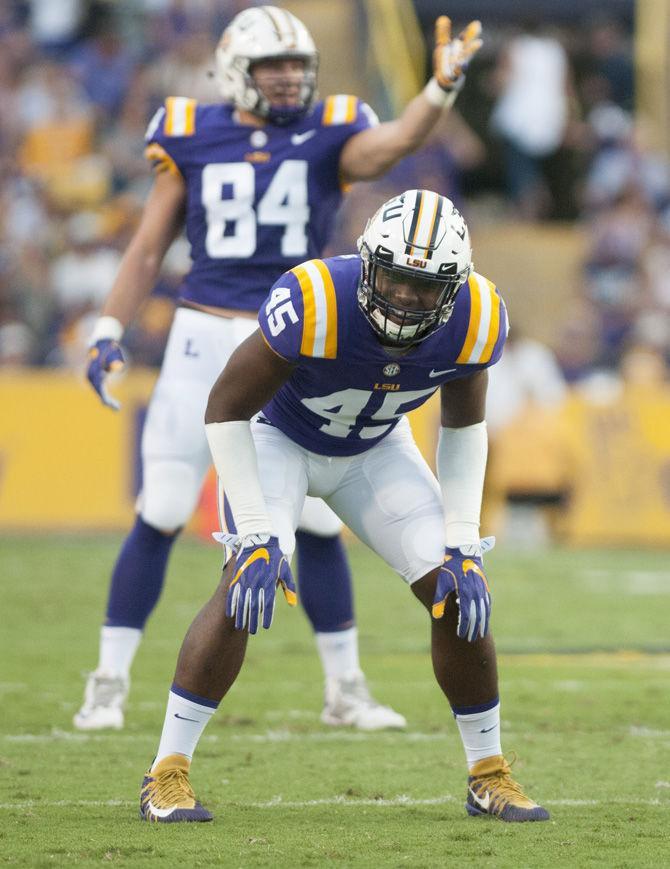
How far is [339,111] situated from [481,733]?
87.9 inches

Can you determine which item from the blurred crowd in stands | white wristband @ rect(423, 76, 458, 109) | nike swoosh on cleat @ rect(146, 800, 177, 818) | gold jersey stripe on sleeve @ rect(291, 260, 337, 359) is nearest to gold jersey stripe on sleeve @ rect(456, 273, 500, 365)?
gold jersey stripe on sleeve @ rect(291, 260, 337, 359)

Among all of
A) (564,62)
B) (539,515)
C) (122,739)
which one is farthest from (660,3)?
(122,739)

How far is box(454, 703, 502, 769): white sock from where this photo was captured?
12.4 feet

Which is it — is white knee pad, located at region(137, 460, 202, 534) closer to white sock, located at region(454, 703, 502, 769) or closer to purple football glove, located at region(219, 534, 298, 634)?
purple football glove, located at region(219, 534, 298, 634)

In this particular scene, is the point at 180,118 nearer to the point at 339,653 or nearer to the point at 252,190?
the point at 252,190

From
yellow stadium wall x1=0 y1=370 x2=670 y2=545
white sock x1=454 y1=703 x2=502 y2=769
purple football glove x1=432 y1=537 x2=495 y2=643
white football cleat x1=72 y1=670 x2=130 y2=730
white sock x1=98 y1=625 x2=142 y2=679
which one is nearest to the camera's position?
purple football glove x1=432 y1=537 x2=495 y2=643

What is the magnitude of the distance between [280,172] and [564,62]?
994 centimetres

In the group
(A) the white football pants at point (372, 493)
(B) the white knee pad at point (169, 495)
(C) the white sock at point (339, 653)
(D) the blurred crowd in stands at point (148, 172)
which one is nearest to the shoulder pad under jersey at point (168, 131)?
(B) the white knee pad at point (169, 495)

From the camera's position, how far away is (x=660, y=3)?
14570 millimetres

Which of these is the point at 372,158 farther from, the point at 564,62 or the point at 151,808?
the point at 564,62

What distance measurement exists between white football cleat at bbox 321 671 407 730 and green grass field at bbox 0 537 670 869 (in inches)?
2.7

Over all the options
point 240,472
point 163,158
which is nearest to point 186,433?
point 163,158

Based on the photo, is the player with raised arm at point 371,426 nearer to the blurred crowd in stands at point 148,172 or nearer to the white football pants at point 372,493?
the white football pants at point 372,493

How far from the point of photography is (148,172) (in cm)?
1328
